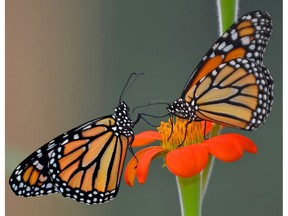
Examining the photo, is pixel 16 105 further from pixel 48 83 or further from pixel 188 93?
pixel 188 93

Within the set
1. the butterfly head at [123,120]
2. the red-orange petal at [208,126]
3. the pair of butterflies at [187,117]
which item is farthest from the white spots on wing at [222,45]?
the butterfly head at [123,120]

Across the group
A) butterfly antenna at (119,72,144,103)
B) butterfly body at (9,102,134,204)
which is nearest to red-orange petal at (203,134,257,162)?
butterfly body at (9,102,134,204)

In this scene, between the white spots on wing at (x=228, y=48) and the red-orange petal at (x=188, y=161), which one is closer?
the red-orange petal at (x=188, y=161)

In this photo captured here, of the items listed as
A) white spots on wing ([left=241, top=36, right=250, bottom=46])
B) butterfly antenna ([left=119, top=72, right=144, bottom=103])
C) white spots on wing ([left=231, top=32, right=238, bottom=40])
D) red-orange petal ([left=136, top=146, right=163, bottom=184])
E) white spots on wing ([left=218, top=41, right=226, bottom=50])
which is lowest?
red-orange petal ([left=136, top=146, right=163, bottom=184])

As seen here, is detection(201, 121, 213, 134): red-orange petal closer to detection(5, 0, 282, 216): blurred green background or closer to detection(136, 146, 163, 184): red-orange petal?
detection(136, 146, 163, 184): red-orange petal

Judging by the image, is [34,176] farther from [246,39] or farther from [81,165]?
[246,39]

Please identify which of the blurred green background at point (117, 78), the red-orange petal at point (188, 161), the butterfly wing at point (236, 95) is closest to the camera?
the red-orange petal at point (188, 161)

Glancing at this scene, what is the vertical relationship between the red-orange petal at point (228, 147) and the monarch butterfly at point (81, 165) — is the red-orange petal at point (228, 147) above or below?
above

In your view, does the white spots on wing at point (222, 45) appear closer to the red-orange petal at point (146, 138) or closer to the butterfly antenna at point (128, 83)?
the red-orange petal at point (146, 138)

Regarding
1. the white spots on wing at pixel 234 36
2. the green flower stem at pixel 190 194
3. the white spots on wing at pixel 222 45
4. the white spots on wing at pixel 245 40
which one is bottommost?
the green flower stem at pixel 190 194
